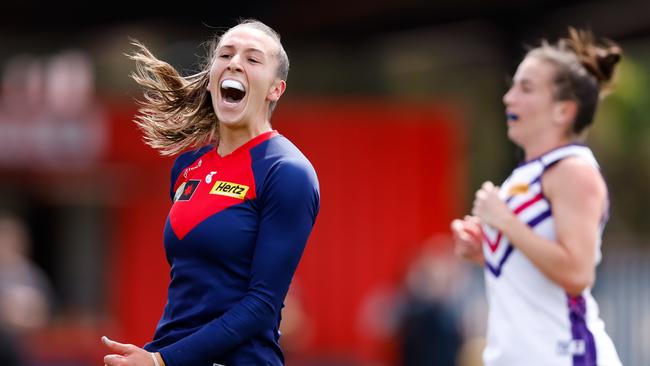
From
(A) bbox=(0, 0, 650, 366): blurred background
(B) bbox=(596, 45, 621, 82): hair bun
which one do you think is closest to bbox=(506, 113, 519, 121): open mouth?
(B) bbox=(596, 45, 621, 82): hair bun

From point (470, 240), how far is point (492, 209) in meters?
0.35

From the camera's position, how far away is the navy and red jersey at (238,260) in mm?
4672

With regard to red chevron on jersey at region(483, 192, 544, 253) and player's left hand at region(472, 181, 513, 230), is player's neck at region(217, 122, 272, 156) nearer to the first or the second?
player's left hand at region(472, 181, 513, 230)

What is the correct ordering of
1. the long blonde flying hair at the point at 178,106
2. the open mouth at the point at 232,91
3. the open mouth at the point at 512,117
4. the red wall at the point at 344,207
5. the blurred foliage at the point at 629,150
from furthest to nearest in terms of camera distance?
the blurred foliage at the point at 629,150 < the red wall at the point at 344,207 < the open mouth at the point at 512,117 < the long blonde flying hair at the point at 178,106 < the open mouth at the point at 232,91

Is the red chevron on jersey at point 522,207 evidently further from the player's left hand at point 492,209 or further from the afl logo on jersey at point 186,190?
the afl logo on jersey at point 186,190

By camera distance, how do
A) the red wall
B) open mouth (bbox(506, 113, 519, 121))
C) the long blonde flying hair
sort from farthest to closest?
the red wall < open mouth (bbox(506, 113, 519, 121)) < the long blonde flying hair

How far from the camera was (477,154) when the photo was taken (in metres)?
22.7

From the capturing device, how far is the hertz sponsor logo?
4.83m

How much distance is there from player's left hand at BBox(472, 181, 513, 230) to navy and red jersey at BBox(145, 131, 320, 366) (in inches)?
36.7

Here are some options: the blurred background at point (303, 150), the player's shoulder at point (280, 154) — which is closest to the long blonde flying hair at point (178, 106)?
the player's shoulder at point (280, 154)

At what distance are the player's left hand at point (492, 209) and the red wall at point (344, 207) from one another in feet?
35.3

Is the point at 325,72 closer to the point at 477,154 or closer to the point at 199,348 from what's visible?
the point at 477,154

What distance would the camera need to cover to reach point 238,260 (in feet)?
15.6

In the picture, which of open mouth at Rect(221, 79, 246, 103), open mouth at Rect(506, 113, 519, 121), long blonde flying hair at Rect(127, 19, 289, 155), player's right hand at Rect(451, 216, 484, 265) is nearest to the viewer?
open mouth at Rect(221, 79, 246, 103)
